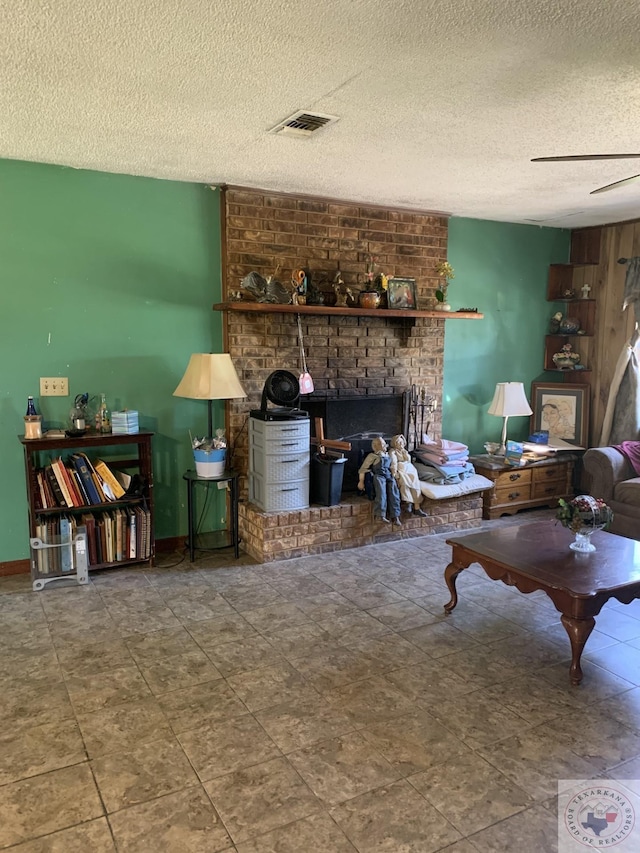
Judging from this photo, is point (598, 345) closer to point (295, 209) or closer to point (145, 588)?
point (295, 209)

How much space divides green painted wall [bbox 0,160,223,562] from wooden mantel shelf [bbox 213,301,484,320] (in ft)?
1.00

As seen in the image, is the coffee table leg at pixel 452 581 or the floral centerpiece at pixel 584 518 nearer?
the floral centerpiece at pixel 584 518

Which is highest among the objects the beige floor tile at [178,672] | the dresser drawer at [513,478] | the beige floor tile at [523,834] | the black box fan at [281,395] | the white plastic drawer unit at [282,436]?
the black box fan at [281,395]

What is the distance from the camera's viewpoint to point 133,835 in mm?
1689

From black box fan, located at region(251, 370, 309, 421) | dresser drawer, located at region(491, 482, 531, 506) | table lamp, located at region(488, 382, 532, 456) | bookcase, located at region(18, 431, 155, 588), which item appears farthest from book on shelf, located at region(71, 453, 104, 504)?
table lamp, located at region(488, 382, 532, 456)

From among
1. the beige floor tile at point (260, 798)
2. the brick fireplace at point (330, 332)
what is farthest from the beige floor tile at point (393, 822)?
the brick fireplace at point (330, 332)

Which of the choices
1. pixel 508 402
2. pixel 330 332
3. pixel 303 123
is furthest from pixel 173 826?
pixel 508 402

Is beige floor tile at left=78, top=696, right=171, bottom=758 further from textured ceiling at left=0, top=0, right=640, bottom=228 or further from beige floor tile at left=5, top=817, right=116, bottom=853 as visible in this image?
textured ceiling at left=0, top=0, right=640, bottom=228

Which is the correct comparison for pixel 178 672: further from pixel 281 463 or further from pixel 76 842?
pixel 281 463

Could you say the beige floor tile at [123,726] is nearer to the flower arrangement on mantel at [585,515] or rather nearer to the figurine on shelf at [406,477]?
the flower arrangement on mantel at [585,515]

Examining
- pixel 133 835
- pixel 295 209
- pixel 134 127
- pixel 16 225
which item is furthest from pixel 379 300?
pixel 133 835

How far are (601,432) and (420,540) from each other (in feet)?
6.96

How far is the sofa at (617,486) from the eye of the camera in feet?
13.7

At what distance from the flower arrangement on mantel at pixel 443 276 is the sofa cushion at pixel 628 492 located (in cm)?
185
